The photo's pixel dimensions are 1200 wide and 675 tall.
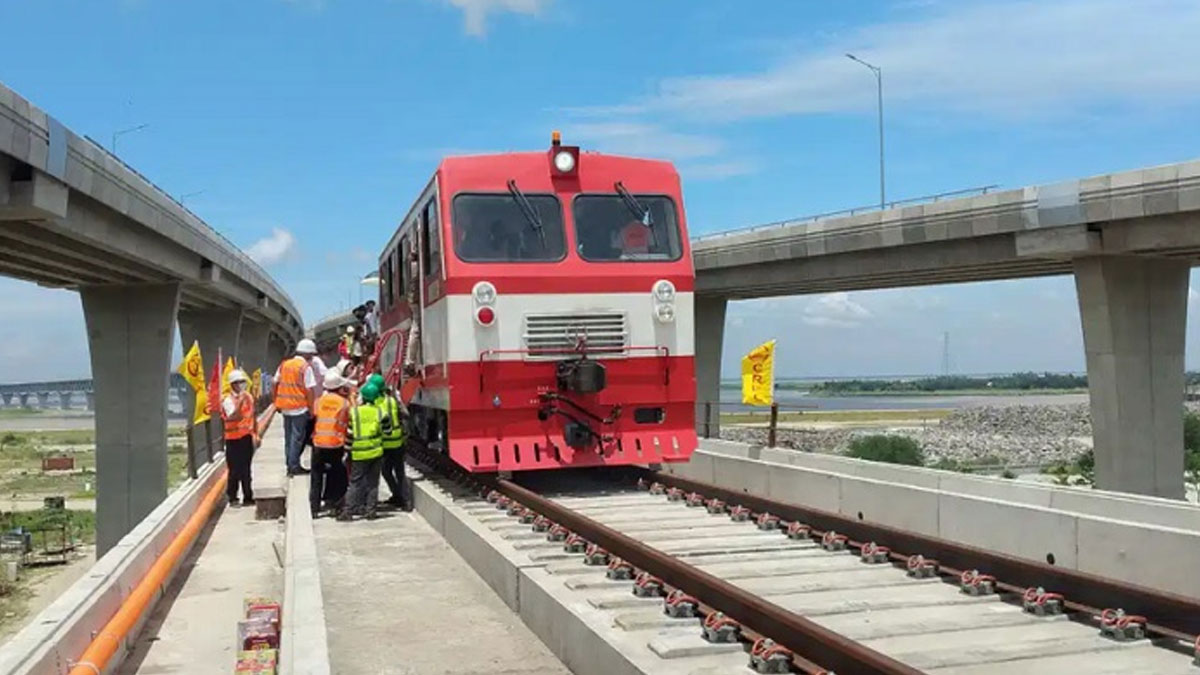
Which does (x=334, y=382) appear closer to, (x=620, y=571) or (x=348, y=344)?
(x=620, y=571)

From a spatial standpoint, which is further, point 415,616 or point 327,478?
point 327,478

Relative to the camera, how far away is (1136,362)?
23031 mm

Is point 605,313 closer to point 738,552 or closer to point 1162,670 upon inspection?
point 738,552

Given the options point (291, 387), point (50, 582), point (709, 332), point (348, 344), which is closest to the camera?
point (291, 387)

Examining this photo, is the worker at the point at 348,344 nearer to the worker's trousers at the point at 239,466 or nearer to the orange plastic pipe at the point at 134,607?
the worker's trousers at the point at 239,466

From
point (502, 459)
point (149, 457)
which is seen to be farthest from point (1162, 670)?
point (149, 457)

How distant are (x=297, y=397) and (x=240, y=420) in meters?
1.13

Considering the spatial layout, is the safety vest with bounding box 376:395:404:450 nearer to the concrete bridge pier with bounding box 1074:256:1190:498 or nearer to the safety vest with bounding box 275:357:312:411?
the safety vest with bounding box 275:357:312:411

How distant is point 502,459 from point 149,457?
76.2 feet

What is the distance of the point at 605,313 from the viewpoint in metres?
11.6

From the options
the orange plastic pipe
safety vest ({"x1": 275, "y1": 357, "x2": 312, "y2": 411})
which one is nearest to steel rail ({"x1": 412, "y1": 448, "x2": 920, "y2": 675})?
the orange plastic pipe

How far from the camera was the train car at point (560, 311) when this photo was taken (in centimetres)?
1127

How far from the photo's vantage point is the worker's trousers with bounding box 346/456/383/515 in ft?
38.5

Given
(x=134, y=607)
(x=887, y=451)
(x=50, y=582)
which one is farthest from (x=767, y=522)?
(x=887, y=451)
